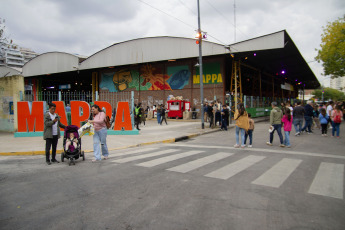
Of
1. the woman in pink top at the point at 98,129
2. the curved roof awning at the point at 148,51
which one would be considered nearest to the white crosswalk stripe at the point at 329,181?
the woman in pink top at the point at 98,129

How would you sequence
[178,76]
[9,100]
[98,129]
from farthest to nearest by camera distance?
[178,76] < [9,100] < [98,129]

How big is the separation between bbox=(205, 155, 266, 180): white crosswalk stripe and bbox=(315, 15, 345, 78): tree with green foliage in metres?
29.0

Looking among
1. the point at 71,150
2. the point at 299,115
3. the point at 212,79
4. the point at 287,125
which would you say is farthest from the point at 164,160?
the point at 212,79

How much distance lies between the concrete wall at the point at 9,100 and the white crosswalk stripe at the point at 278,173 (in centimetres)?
1461

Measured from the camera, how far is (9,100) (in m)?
14.5

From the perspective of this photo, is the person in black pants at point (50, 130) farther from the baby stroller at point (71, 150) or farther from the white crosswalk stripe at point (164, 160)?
the white crosswalk stripe at point (164, 160)

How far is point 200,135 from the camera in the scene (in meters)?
14.7

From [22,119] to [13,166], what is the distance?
682cm

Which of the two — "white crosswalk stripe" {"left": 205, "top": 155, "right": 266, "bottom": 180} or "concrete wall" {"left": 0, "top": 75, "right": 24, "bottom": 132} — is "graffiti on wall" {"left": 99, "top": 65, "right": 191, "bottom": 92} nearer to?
"concrete wall" {"left": 0, "top": 75, "right": 24, "bottom": 132}

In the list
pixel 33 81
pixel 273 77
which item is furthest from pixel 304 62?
pixel 33 81

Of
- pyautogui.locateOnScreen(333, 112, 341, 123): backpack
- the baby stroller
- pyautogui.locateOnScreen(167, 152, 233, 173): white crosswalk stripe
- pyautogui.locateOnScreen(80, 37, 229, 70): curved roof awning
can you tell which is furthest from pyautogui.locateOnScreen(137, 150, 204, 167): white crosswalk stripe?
pyautogui.locateOnScreen(80, 37, 229, 70): curved roof awning

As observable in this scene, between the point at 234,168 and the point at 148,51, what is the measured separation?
951 inches

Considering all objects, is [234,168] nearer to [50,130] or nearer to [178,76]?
[50,130]

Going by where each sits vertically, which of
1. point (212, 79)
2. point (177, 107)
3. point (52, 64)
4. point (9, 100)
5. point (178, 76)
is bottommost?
point (177, 107)
